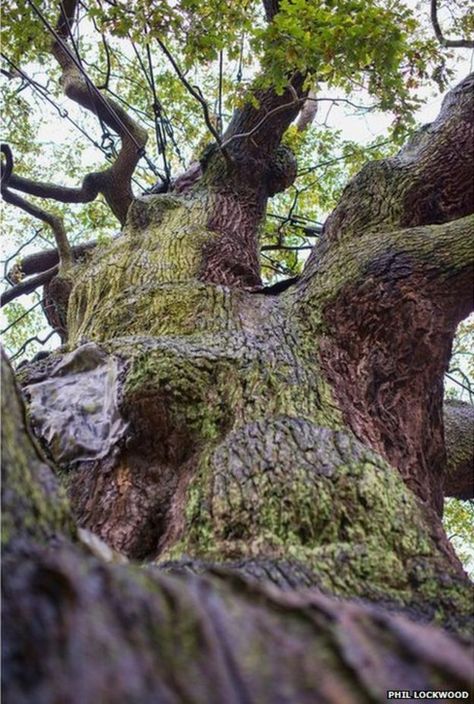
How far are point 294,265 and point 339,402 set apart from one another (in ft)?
13.7

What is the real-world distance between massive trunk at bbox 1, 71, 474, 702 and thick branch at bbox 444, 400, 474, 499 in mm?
819

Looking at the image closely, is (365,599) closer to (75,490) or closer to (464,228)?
(75,490)

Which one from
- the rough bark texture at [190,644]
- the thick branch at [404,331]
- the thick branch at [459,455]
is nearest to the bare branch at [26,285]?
→ the thick branch at [404,331]

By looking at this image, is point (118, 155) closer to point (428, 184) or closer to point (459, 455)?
point (428, 184)

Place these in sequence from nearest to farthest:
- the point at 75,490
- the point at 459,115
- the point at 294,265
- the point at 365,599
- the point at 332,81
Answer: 1. the point at 365,599
2. the point at 75,490
3. the point at 459,115
4. the point at 332,81
5. the point at 294,265

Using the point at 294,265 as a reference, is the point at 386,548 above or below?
below

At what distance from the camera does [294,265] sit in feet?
20.1

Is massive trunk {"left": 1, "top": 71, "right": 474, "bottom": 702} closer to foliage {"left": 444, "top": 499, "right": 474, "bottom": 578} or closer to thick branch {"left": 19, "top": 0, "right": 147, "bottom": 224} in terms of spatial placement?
thick branch {"left": 19, "top": 0, "right": 147, "bottom": 224}

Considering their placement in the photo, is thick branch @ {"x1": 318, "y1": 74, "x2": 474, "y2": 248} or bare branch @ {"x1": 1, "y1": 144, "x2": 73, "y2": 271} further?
bare branch @ {"x1": 1, "y1": 144, "x2": 73, "y2": 271}

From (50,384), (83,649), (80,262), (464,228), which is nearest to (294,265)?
(80,262)

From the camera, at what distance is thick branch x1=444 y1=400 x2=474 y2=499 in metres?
3.20

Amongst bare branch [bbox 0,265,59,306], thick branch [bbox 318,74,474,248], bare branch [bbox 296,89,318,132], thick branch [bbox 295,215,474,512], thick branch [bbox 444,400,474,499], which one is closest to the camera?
thick branch [bbox 295,215,474,512]

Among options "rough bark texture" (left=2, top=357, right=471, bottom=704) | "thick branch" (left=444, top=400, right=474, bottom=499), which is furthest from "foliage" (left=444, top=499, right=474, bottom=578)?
"rough bark texture" (left=2, top=357, right=471, bottom=704)

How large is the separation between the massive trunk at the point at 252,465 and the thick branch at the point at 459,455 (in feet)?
2.69
